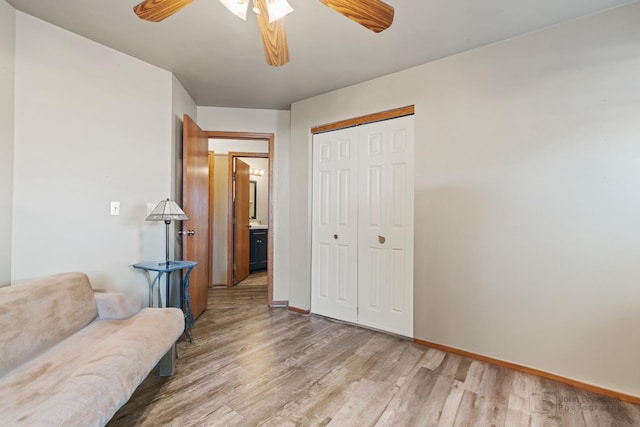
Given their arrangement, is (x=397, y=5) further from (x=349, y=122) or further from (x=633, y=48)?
(x=633, y=48)

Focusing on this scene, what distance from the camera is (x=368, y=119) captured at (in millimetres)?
2863

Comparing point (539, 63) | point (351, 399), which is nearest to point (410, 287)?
point (351, 399)

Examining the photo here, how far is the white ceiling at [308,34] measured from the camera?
1.84m

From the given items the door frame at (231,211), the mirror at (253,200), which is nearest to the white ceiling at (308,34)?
the door frame at (231,211)

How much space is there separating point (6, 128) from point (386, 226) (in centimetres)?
291

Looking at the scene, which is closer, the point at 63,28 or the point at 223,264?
the point at 63,28

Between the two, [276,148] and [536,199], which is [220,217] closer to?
[276,148]

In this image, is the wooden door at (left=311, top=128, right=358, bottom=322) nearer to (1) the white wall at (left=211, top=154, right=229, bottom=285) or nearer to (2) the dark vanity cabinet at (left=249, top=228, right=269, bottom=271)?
(1) the white wall at (left=211, top=154, right=229, bottom=285)

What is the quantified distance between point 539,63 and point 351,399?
2.63 metres

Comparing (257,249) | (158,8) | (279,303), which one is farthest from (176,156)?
(257,249)

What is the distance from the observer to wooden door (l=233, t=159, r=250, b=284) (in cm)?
459

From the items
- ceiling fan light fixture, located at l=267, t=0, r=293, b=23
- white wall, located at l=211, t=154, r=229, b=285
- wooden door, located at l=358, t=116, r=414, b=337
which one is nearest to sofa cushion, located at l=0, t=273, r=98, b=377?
ceiling fan light fixture, located at l=267, t=0, r=293, b=23

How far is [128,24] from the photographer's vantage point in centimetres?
202

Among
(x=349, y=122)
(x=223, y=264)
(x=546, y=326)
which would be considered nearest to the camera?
(x=546, y=326)
